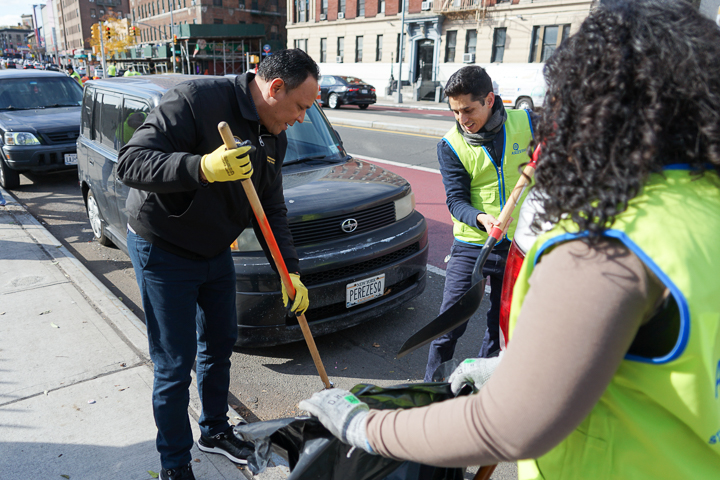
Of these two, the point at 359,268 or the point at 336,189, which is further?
the point at 336,189

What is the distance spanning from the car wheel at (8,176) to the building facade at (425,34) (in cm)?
2443

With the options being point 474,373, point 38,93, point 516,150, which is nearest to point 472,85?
point 516,150

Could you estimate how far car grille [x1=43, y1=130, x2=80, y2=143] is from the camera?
8.60 metres

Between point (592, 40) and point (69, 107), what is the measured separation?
11.1 meters

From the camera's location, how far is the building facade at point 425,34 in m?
29.6

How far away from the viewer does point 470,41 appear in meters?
33.2

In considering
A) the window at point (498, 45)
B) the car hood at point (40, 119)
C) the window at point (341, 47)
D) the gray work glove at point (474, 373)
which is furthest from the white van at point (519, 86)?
the gray work glove at point (474, 373)

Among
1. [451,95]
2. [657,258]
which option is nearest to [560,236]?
[657,258]

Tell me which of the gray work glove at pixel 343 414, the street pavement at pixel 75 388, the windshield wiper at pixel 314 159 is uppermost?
the windshield wiper at pixel 314 159

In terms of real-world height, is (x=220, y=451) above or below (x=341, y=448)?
below

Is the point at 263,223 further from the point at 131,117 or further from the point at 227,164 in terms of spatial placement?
the point at 131,117

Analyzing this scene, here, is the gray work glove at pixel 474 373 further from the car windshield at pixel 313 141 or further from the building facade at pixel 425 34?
the building facade at pixel 425 34

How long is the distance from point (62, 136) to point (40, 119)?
77 centimetres

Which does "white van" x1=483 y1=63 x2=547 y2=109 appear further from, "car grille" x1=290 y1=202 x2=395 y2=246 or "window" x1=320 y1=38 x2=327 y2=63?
"window" x1=320 y1=38 x2=327 y2=63
